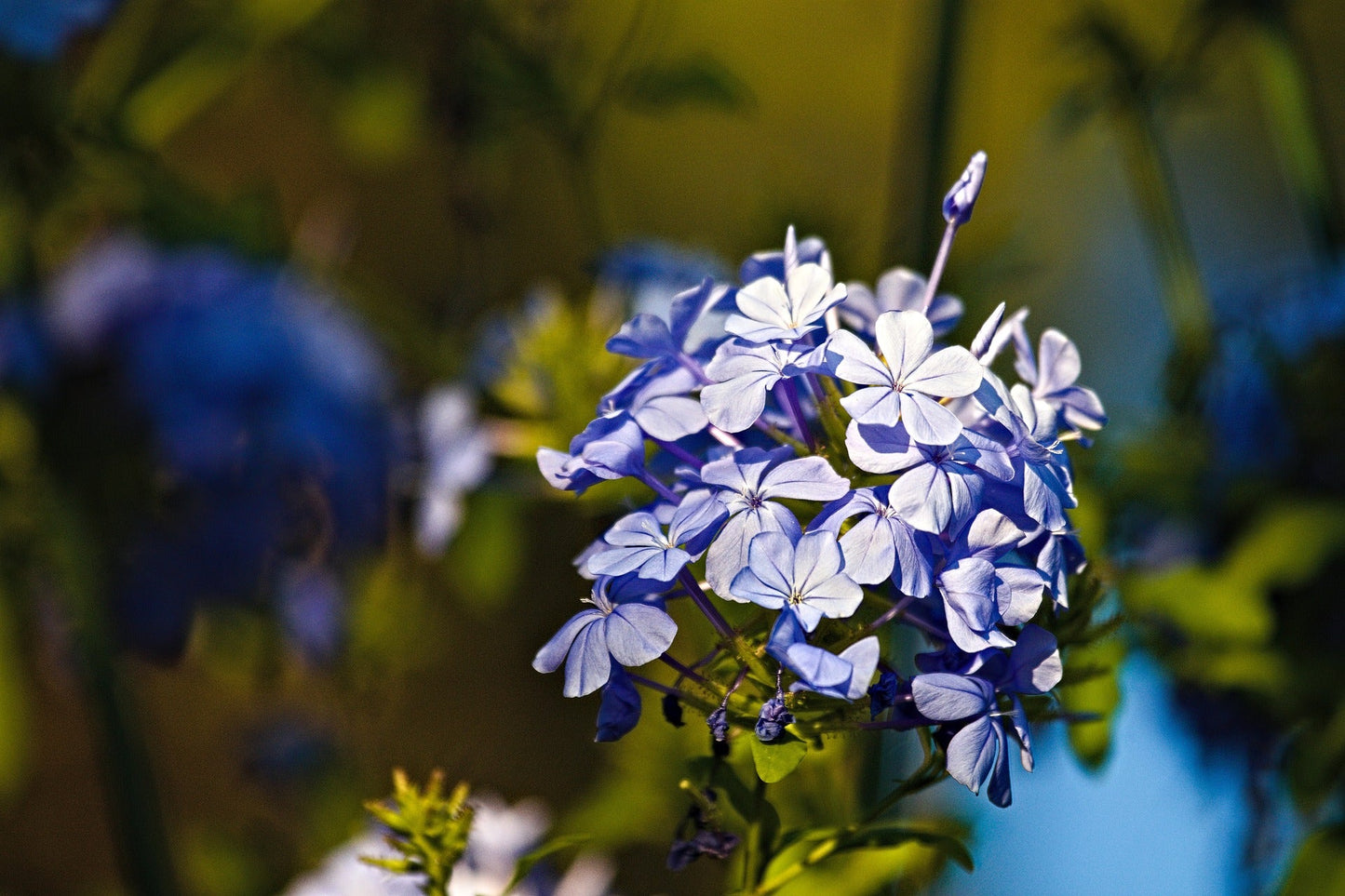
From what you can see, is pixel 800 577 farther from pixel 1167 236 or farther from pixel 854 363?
pixel 1167 236

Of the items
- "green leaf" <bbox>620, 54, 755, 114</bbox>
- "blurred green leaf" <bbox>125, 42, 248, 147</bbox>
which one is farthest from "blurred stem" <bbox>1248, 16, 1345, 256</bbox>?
"blurred green leaf" <bbox>125, 42, 248, 147</bbox>

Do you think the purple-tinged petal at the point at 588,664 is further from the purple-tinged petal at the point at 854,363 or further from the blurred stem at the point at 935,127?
the blurred stem at the point at 935,127

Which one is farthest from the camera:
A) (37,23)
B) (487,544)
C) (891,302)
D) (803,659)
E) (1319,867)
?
(487,544)

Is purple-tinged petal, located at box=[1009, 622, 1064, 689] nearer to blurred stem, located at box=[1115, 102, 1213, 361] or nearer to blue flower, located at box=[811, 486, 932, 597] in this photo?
→ blue flower, located at box=[811, 486, 932, 597]

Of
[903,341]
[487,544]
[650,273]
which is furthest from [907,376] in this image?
[487,544]

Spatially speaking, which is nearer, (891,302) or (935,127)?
(891,302)

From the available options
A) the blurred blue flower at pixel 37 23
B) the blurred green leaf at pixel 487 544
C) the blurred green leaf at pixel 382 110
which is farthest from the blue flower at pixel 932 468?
the blurred green leaf at pixel 382 110
